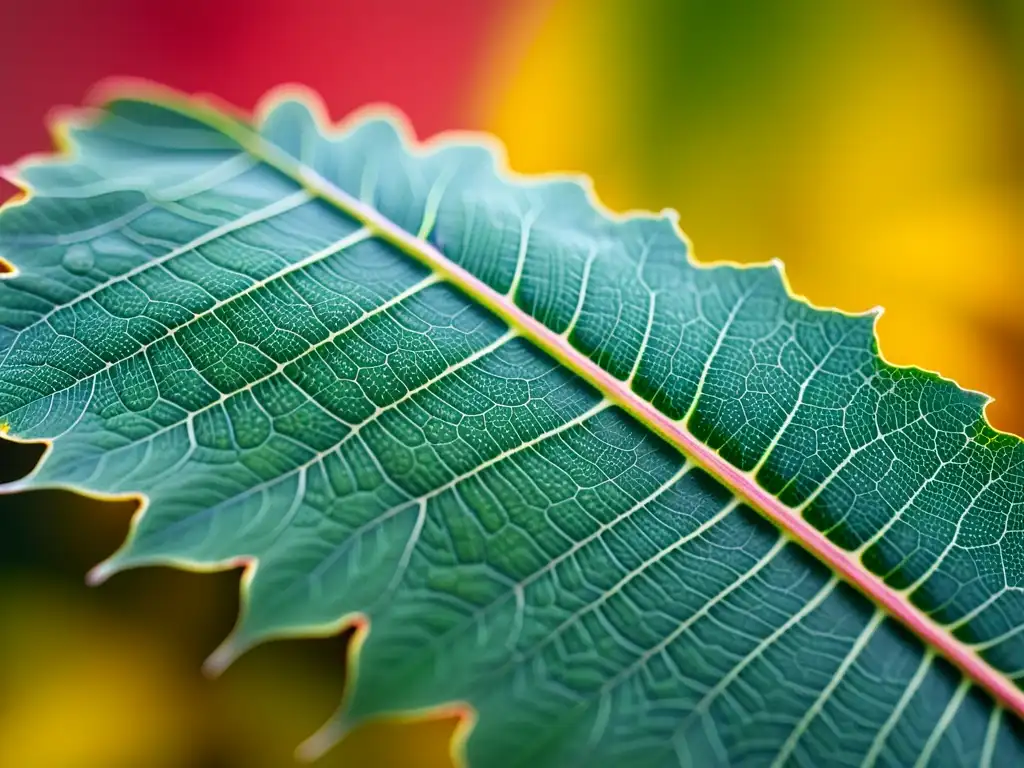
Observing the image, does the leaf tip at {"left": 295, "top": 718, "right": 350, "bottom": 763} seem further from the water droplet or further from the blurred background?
the blurred background

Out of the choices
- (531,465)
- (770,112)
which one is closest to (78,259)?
(531,465)

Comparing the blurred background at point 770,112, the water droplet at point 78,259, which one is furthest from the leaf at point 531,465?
the blurred background at point 770,112

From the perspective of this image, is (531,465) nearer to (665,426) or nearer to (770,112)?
(665,426)

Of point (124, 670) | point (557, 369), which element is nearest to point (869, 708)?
point (557, 369)

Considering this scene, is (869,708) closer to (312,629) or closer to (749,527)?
(749,527)

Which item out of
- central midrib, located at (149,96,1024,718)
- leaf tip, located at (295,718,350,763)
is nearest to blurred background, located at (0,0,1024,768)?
central midrib, located at (149,96,1024,718)

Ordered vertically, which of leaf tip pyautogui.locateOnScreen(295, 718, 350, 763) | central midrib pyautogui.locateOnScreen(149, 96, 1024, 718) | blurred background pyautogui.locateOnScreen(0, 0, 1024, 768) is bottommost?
leaf tip pyautogui.locateOnScreen(295, 718, 350, 763)

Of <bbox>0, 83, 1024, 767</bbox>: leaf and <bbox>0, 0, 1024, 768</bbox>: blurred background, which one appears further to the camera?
<bbox>0, 0, 1024, 768</bbox>: blurred background

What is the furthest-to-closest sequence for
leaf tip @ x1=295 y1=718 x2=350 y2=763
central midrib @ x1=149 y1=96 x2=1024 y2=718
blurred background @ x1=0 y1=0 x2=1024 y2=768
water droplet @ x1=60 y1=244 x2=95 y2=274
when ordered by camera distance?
blurred background @ x1=0 y1=0 x2=1024 y2=768, water droplet @ x1=60 y1=244 x2=95 y2=274, central midrib @ x1=149 y1=96 x2=1024 y2=718, leaf tip @ x1=295 y1=718 x2=350 y2=763
